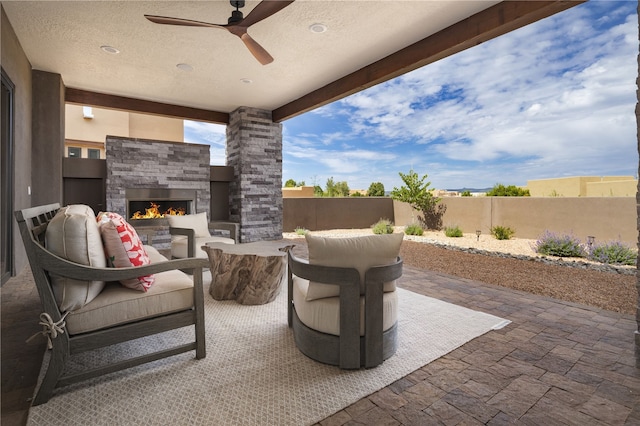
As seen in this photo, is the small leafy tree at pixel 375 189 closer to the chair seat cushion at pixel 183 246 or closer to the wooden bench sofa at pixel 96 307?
the chair seat cushion at pixel 183 246

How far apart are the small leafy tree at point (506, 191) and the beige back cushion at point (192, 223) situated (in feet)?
27.8

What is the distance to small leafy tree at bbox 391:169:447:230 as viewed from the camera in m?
9.67

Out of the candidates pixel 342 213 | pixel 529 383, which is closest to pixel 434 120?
pixel 342 213

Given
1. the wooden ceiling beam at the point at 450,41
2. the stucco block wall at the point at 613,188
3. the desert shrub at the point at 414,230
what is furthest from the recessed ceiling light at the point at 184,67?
the stucco block wall at the point at 613,188

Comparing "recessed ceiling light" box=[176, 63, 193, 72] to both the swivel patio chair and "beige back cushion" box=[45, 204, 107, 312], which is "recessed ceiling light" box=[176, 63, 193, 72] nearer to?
"beige back cushion" box=[45, 204, 107, 312]

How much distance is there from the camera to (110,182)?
5789mm

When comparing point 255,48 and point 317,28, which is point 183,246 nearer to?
point 255,48

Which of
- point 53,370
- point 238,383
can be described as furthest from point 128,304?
point 238,383

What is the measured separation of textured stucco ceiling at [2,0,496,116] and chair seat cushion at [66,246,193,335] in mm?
2917

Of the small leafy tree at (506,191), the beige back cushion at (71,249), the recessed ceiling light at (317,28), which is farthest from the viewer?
the small leafy tree at (506,191)

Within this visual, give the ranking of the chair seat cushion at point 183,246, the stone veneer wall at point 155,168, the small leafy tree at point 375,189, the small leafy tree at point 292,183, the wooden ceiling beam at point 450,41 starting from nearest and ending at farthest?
the wooden ceiling beam at point 450,41, the chair seat cushion at point 183,246, the stone veneer wall at point 155,168, the small leafy tree at point 375,189, the small leafy tree at point 292,183

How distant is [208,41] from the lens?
3938 mm

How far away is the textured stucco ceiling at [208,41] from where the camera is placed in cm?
326

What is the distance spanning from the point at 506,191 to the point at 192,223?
901 centimetres
